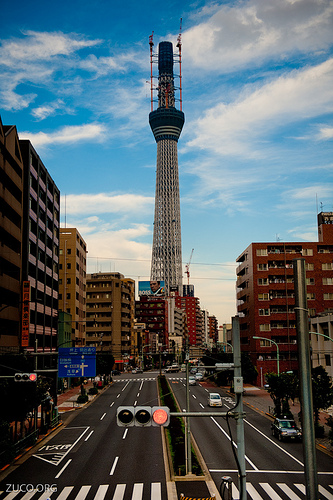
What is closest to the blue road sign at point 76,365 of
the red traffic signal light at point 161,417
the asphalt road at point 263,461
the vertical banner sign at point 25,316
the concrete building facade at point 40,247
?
the asphalt road at point 263,461

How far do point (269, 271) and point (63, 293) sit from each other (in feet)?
155

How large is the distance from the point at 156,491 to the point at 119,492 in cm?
198

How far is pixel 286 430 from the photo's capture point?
40.2 m

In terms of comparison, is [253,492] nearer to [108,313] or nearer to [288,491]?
[288,491]

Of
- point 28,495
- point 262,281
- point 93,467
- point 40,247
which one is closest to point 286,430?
point 93,467

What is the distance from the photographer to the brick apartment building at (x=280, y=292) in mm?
91625

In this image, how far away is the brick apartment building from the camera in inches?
3607

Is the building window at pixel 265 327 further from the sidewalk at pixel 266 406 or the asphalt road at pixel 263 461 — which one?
the asphalt road at pixel 263 461

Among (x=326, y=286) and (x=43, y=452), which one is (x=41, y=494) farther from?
(x=326, y=286)

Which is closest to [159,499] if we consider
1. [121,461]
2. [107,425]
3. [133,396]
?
[121,461]

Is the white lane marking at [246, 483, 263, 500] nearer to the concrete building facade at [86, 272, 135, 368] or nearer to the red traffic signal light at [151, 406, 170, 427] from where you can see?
the red traffic signal light at [151, 406, 170, 427]

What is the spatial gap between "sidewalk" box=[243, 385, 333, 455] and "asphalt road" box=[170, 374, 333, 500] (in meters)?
1.90

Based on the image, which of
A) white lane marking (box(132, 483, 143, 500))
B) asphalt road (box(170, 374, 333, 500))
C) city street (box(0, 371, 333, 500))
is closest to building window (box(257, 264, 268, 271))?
city street (box(0, 371, 333, 500))

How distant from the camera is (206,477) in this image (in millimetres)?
28188
